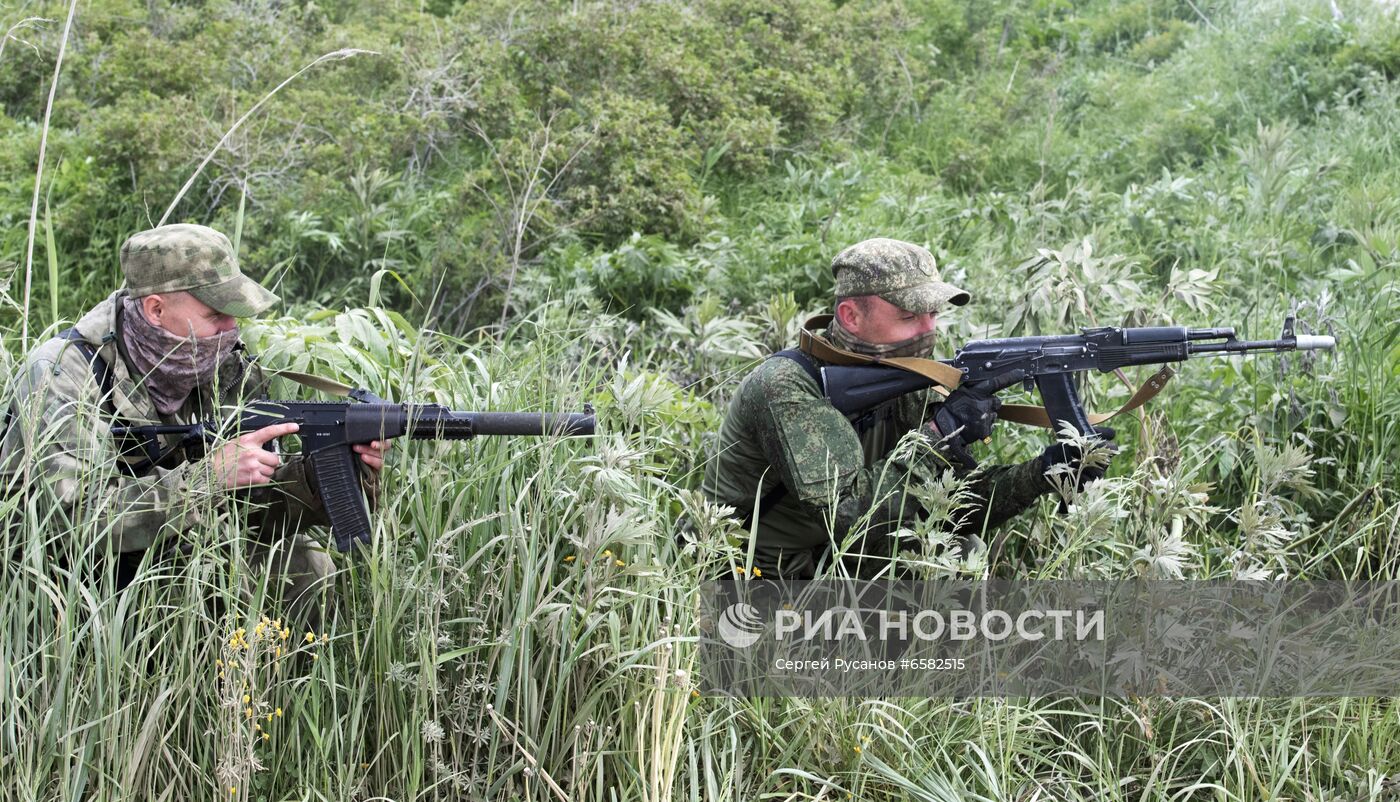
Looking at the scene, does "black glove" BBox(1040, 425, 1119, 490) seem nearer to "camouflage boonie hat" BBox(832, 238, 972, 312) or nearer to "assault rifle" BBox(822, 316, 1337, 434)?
"assault rifle" BBox(822, 316, 1337, 434)

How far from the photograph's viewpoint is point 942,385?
3.48 metres

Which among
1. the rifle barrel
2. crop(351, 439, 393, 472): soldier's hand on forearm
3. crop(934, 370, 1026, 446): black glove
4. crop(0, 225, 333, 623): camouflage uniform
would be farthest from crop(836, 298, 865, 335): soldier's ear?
crop(0, 225, 333, 623): camouflage uniform

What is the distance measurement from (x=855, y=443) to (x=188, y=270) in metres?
1.69

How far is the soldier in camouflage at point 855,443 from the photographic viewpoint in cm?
347

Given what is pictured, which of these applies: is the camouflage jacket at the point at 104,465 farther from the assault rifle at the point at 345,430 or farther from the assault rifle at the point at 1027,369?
the assault rifle at the point at 1027,369

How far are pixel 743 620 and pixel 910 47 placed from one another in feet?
18.1

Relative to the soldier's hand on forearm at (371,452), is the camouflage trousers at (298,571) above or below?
below

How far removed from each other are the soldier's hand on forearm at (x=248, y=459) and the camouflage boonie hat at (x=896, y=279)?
1509 millimetres

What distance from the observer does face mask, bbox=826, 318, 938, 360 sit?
3.64 meters

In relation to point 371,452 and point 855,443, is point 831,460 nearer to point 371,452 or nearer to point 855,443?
point 855,443

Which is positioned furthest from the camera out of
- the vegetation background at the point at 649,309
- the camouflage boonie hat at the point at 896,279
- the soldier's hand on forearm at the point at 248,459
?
the camouflage boonie hat at the point at 896,279

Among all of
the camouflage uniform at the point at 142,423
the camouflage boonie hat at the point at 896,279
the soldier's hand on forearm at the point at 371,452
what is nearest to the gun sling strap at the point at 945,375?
the camouflage boonie hat at the point at 896,279

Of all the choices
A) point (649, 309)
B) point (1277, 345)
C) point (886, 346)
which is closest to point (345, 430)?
point (886, 346)

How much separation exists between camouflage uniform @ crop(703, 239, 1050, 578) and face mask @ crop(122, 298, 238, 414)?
1247 millimetres
